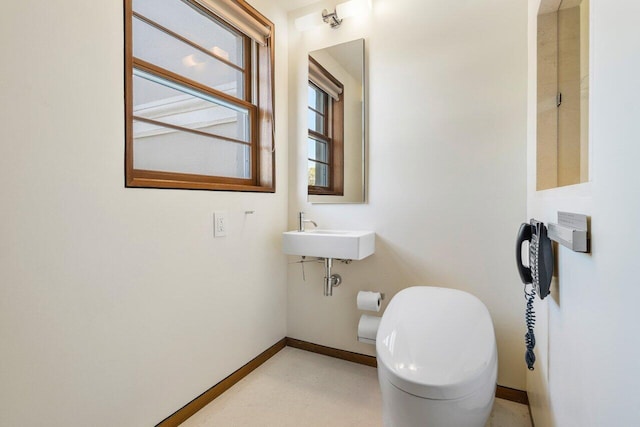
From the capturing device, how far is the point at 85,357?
3.61ft

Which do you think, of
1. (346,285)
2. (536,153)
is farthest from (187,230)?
(536,153)

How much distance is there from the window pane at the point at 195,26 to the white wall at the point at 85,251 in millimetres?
303

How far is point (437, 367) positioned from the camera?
98cm

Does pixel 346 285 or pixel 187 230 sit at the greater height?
pixel 187 230

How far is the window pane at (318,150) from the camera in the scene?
208 cm

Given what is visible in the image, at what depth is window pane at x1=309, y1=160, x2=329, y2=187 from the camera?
208 cm

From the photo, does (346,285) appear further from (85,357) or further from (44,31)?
(44,31)

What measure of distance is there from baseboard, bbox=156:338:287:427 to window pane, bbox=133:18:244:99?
160 centimetres

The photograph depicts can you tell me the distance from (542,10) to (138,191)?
1.77m

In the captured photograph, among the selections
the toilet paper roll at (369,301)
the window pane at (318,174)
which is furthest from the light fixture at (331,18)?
the toilet paper roll at (369,301)

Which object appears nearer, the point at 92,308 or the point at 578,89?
the point at 578,89

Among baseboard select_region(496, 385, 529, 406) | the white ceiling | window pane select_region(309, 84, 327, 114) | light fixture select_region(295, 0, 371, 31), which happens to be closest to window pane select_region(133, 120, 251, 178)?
window pane select_region(309, 84, 327, 114)

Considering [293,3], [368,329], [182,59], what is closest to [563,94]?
[368,329]

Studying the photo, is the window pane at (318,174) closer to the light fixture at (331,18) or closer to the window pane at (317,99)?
the window pane at (317,99)
